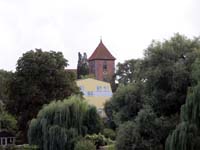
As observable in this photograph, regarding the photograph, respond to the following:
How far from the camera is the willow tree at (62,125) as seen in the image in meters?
43.5

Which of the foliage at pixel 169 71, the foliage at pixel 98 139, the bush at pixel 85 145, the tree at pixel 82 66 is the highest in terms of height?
the tree at pixel 82 66

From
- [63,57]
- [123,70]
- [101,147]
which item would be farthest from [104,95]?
[101,147]

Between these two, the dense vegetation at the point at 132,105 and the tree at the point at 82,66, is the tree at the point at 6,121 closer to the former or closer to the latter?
the dense vegetation at the point at 132,105

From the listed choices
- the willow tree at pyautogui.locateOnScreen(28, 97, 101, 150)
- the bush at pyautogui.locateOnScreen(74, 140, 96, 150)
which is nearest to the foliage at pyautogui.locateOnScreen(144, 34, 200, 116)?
the bush at pyautogui.locateOnScreen(74, 140, 96, 150)

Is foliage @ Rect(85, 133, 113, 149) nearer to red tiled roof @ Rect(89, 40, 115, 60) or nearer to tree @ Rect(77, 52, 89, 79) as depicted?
tree @ Rect(77, 52, 89, 79)

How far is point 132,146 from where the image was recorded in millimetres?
35000

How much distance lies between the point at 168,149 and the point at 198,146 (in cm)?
167

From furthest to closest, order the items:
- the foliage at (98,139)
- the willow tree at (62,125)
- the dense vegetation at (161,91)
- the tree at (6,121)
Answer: the tree at (6,121)
the foliage at (98,139)
the willow tree at (62,125)
the dense vegetation at (161,91)

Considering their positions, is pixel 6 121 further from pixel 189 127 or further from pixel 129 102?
pixel 189 127

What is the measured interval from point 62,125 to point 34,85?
11.3m

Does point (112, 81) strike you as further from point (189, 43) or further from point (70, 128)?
point (189, 43)

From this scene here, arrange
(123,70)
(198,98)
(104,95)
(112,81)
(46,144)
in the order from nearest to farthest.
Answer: (198,98)
(46,144)
(104,95)
(123,70)
(112,81)

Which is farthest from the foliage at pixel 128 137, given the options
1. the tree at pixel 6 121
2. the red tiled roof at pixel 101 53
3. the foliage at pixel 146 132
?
the red tiled roof at pixel 101 53

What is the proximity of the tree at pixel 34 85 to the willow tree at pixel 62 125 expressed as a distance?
8.77 m
